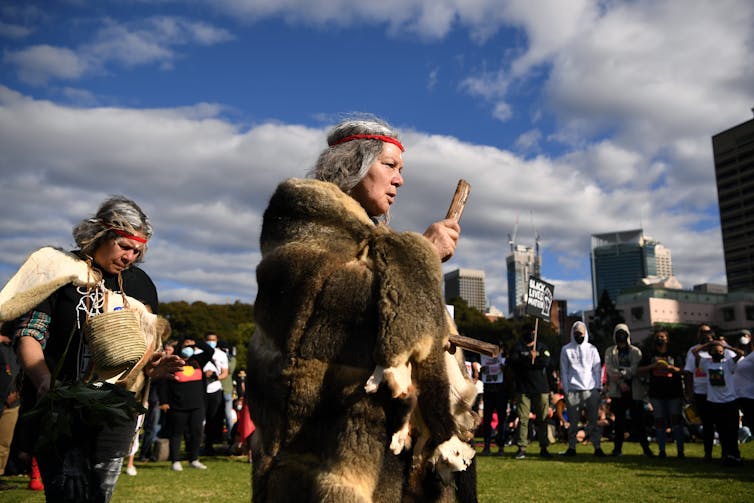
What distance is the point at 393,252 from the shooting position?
225cm

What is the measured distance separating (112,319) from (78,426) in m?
0.57

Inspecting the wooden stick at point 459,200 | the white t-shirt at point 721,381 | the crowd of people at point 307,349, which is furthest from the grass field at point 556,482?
the wooden stick at point 459,200

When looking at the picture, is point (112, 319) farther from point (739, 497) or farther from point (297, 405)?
point (739, 497)

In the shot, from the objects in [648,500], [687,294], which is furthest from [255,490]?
[687,294]

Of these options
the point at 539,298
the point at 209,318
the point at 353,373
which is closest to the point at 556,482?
the point at 539,298

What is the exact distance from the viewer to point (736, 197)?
159250 mm

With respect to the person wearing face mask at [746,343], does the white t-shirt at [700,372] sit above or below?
below

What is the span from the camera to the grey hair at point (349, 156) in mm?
2764

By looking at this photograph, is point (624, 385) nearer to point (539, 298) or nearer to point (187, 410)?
point (539, 298)

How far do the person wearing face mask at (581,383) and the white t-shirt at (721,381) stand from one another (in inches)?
88.3

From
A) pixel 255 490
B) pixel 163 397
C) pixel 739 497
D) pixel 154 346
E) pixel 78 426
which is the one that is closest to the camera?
pixel 255 490

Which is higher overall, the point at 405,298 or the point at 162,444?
the point at 405,298

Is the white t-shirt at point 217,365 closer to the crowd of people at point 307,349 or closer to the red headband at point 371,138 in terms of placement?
the crowd of people at point 307,349

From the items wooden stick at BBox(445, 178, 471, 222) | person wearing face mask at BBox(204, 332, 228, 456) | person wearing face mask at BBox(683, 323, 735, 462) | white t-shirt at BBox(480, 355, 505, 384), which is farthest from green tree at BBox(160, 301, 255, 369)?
wooden stick at BBox(445, 178, 471, 222)
